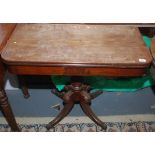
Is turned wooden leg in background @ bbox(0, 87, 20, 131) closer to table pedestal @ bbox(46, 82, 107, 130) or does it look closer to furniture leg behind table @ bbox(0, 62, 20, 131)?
furniture leg behind table @ bbox(0, 62, 20, 131)

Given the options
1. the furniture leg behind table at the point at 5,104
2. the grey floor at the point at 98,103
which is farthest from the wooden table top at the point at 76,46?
the grey floor at the point at 98,103

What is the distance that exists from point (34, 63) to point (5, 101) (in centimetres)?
42

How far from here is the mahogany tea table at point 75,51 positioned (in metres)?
1.19

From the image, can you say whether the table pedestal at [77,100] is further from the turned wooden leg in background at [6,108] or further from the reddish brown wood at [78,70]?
the reddish brown wood at [78,70]

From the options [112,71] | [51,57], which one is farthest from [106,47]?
[51,57]

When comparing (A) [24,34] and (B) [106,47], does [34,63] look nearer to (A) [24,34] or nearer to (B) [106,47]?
(A) [24,34]

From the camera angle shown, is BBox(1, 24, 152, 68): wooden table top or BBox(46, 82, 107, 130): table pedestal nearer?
BBox(1, 24, 152, 68): wooden table top

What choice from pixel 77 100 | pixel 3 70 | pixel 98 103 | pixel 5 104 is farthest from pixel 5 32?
pixel 98 103

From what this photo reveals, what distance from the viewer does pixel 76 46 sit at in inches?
50.8

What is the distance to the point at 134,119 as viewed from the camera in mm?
1827

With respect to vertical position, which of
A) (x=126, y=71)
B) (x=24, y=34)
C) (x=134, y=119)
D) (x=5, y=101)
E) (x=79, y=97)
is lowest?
(x=134, y=119)

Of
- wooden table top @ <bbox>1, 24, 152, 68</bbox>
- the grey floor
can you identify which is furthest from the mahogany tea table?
the grey floor

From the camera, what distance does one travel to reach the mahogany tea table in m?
1.19

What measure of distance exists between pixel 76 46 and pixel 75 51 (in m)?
0.05
